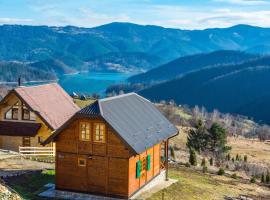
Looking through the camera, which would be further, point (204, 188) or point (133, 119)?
point (204, 188)

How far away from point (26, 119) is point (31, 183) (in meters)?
15.0

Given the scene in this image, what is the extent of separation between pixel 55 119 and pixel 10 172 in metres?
12.2

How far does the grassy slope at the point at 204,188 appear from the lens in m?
33.5

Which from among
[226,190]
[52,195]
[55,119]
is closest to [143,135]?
[52,195]

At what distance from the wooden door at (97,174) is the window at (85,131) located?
1410 millimetres

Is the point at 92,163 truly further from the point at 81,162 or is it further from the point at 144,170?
the point at 144,170

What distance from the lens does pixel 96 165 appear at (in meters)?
30.8

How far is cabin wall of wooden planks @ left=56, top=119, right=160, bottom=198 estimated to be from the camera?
30.1m

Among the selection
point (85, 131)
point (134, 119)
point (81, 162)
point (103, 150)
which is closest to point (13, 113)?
point (81, 162)

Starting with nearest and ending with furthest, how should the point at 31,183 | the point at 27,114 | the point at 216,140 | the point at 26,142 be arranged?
1. the point at 31,183
2. the point at 27,114
3. the point at 26,142
4. the point at 216,140

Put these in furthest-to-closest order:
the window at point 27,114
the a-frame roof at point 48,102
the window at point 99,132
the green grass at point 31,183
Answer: the window at point 27,114 → the a-frame roof at point 48,102 → the green grass at point 31,183 → the window at point 99,132

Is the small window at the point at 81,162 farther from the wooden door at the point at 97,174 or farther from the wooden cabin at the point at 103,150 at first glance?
the wooden door at the point at 97,174

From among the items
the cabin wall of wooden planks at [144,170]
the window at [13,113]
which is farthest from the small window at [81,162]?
the window at [13,113]

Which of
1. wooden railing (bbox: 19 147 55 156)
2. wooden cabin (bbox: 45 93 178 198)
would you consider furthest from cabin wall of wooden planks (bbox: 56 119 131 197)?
wooden railing (bbox: 19 147 55 156)
